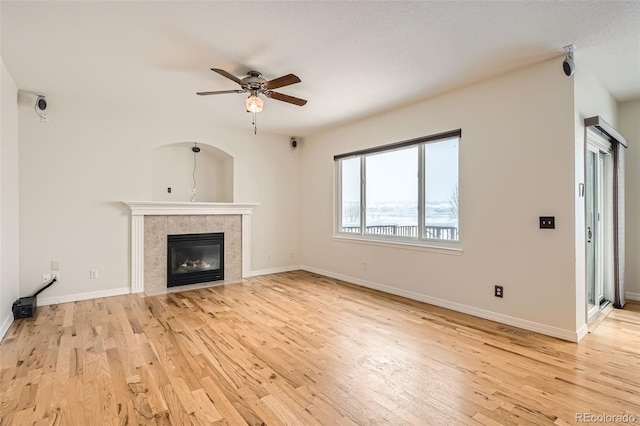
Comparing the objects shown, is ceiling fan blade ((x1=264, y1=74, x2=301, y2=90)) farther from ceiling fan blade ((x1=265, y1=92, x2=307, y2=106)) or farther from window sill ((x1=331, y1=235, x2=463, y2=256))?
window sill ((x1=331, y1=235, x2=463, y2=256))

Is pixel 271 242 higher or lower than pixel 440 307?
higher

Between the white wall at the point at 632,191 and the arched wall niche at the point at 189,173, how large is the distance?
583 cm

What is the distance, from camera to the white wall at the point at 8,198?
10.5 ft

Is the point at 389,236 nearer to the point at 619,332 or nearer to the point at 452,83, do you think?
the point at 452,83

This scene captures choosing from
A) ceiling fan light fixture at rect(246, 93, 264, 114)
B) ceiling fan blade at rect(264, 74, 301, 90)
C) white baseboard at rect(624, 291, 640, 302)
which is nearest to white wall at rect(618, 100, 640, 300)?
white baseboard at rect(624, 291, 640, 302)

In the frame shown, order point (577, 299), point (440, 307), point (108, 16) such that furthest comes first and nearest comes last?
point (440, 307)
point (577, 299)
point (108, 16)

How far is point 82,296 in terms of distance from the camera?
4.39 meters

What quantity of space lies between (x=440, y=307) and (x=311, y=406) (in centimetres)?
252

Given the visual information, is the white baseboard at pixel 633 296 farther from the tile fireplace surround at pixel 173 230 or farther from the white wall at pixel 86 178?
the white wall at pixel 86 178

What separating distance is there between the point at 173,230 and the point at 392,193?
3.48 m

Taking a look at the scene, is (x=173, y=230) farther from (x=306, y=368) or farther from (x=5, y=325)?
(x=306, y=368)

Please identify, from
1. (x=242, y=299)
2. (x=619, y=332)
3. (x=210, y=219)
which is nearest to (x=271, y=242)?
(x=210, y=219)

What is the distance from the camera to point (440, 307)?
3.98 metres

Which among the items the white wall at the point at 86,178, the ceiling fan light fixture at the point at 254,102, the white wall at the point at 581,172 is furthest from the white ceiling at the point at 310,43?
the white wall at the point at 86,178
